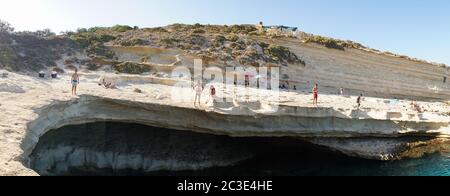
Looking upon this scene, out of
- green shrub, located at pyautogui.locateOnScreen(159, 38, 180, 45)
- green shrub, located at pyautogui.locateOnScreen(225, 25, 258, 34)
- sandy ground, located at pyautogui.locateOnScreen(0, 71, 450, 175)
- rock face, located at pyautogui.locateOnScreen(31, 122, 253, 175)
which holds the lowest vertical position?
rock face, located at pyautogui.locateOnScreen(31, 122, 253, 175)

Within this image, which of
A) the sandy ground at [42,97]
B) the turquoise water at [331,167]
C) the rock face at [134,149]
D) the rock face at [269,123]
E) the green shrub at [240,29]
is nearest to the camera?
the sandy ground at [42,97]

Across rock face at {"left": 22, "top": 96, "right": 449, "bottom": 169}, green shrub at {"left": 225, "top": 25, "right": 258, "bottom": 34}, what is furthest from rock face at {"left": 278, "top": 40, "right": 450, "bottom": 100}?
rock face at {"left": 22, "top": 96, "right": 449, "bottom": 169}

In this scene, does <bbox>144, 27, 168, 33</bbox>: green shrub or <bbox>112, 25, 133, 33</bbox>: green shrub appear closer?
<bbox>144, 27, 168, 33</bbox>: green shrub

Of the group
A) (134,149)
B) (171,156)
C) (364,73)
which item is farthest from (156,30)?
(134,149)

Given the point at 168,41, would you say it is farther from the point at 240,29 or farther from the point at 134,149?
the point at 134,149

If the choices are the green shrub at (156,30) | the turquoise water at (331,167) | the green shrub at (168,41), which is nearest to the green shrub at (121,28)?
the green shrub at (156,30)

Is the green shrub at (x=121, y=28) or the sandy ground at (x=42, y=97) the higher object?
the green shrub at (x=121, y=28)

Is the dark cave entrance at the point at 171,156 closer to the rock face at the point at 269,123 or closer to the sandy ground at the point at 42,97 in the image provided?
the rock face at the point at 269,123

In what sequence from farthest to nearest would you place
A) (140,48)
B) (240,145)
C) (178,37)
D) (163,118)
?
(178,37) → (140,48) → (240,145) → (163,118)

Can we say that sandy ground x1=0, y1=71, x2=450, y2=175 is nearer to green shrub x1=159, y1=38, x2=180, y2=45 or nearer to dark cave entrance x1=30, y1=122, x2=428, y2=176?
dark cave entrance x1=30, y1=122, x2=428, y2=176
